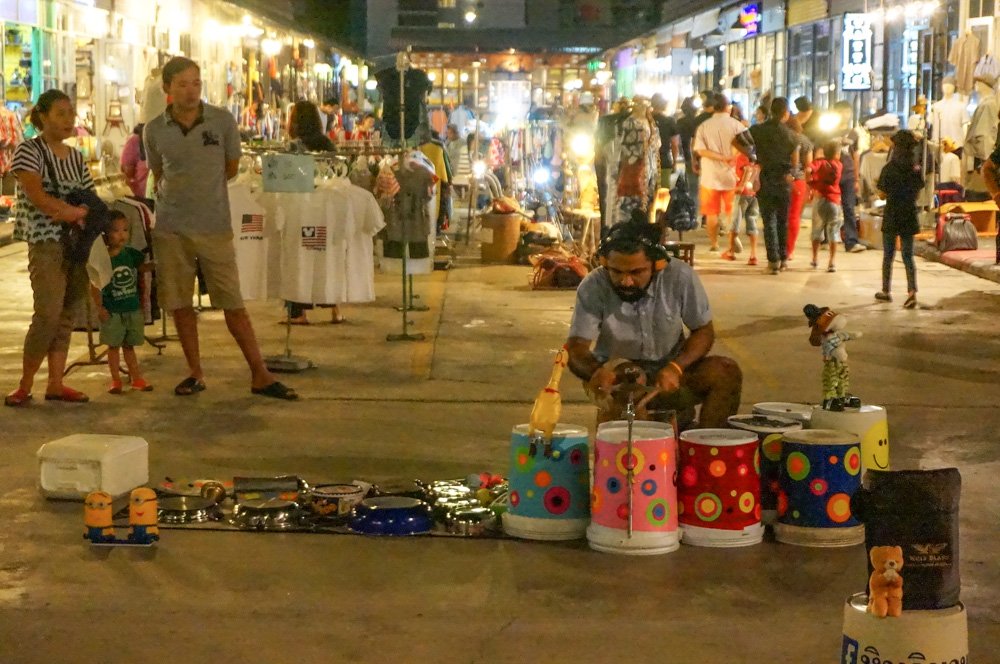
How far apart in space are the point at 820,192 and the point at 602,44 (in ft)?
165

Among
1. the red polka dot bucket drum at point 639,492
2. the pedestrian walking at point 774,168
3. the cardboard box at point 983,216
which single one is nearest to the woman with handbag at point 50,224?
the red polka dot bucket drum at point 639,492

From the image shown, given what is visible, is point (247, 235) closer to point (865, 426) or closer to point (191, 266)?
point (191, 266)

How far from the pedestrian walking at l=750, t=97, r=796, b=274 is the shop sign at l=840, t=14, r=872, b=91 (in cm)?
965

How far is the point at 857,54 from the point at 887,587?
2263 cm

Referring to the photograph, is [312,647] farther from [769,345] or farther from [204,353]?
[769,345]

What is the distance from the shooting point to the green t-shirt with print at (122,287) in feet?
29.5

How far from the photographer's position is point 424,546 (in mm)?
5949

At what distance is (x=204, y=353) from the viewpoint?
35.2 ft

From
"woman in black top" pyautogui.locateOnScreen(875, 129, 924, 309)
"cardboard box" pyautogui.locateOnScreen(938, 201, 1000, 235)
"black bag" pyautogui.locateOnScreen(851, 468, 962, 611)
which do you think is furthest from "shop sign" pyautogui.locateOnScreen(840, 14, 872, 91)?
"black bag" pyautogui.locateOnScreen(851, 468, 962, 611)

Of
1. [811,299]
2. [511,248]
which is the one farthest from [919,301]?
[511,248]

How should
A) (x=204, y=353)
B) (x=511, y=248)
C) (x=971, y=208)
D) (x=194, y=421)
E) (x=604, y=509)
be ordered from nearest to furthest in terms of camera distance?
(x=604, y=509) < (x=194, y=421) < (x=204, y=353) < (x=511, y=248) < (x=971, y=208)

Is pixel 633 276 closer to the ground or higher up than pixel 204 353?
higher up

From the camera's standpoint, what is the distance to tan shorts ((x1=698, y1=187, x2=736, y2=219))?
58.3 feet

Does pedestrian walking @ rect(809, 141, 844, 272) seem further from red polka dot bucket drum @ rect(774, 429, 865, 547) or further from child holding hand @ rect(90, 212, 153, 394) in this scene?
red polka dot bucket drum @ rect(774, 429, 865, 547)
